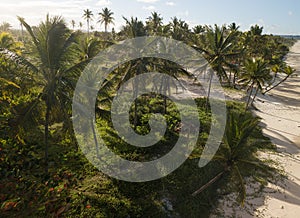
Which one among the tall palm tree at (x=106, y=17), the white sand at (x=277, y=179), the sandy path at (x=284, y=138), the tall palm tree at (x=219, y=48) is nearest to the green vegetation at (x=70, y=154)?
the white sand at (x=277, y=179)

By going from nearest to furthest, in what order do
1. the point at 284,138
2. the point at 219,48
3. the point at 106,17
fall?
the point at 219,48
the point at 284,138
the point at 106,17

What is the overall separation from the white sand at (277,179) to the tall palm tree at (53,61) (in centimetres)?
1109

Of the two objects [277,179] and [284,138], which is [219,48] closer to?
[284,138]

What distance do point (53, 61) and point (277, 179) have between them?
16.5 meters

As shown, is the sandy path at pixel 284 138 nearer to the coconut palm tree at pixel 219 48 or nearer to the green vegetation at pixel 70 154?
the green vegetation at pixel 70 154

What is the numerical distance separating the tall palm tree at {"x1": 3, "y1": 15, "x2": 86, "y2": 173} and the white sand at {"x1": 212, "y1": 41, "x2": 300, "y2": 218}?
437 inches

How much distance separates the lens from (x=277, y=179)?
16.9 meters

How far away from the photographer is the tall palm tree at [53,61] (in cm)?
1078

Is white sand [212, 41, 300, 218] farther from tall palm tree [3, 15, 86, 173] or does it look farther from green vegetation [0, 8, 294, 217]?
tall palm tree [3, 15, 86, 173]

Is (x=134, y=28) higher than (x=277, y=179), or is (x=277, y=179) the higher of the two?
(x=134, y=28)

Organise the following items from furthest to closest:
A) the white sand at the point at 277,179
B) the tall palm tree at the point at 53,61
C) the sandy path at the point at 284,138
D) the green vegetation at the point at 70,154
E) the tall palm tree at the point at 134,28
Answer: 1. the tall palm tree at the point at 134,28
2. the sandy path at the point at 284,138
3. the white sand at the point at 277,179
4. the green vegetation at the point at 70,154
5. the tall palm tree at the point at 53,61

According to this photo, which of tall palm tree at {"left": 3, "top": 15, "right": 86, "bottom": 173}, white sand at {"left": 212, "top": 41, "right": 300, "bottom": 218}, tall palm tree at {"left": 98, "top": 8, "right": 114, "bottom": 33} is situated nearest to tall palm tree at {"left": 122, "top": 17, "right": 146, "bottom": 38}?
tall palm tree at {"left": 3, "top": 15, "right": 86, "bottom": 173}

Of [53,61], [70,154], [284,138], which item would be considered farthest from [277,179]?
[53,61]

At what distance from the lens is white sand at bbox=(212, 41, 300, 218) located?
1399 centimetres
